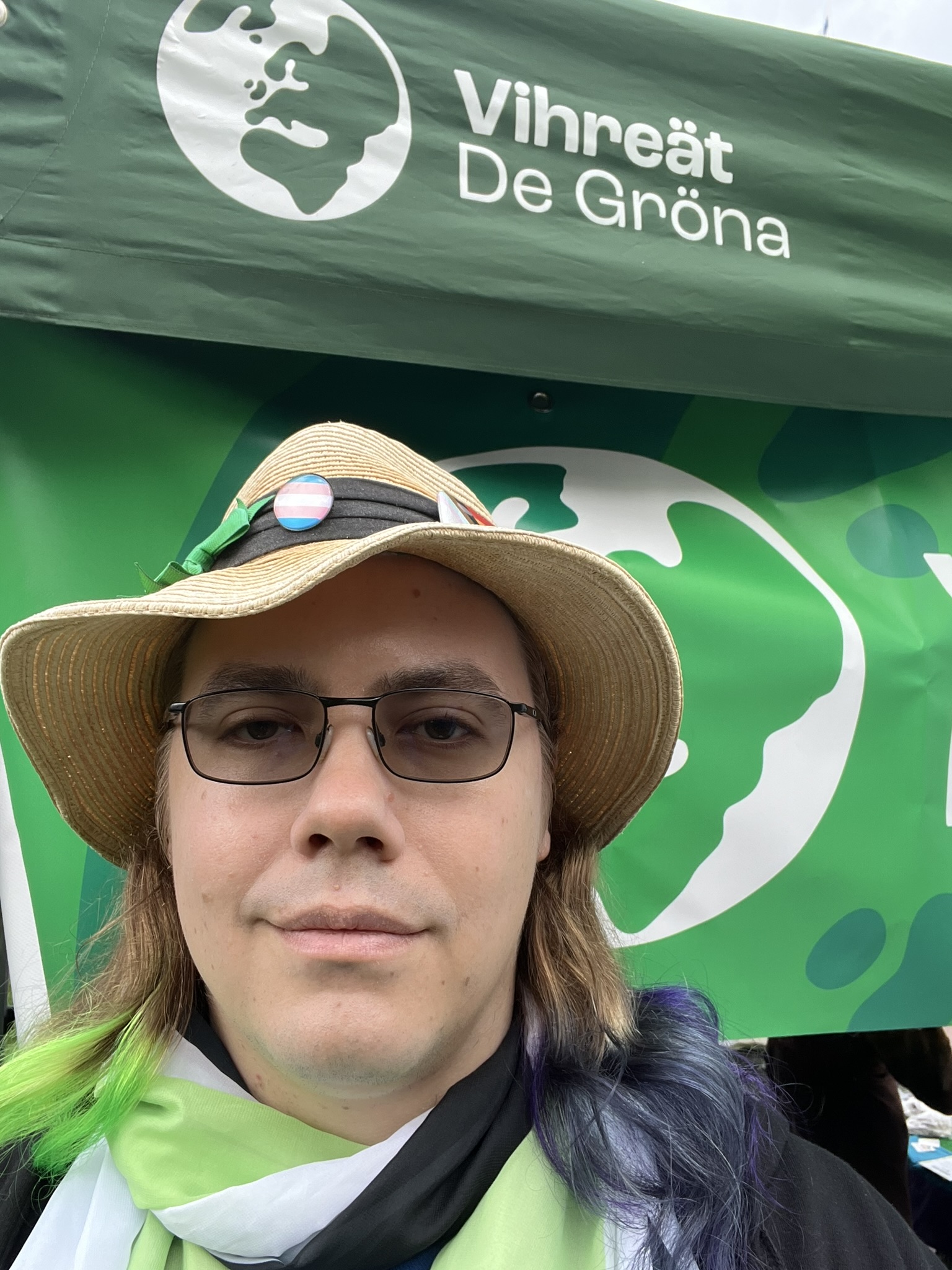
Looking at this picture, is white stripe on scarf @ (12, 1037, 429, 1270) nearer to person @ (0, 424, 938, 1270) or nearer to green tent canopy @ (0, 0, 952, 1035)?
person @ (0, 424, 938, 1270)

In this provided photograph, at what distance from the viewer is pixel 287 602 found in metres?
0.98

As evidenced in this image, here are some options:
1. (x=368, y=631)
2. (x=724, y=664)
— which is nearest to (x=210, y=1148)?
(x=368, y=631)

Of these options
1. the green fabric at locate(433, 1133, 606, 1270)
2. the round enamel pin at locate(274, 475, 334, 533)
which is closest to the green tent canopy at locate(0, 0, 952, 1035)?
the round enamel pin at locate(274, 475, 334, 533)

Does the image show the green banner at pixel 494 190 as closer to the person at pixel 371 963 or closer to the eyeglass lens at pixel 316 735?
the person at pixel 371 963

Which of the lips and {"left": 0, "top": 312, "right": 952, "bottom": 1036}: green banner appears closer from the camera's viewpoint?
the lips

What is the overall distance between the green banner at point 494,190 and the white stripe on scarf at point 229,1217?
1.22 m

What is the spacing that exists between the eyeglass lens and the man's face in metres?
0.02

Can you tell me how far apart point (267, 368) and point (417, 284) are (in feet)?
1.09

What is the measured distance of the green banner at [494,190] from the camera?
1403 millimetres

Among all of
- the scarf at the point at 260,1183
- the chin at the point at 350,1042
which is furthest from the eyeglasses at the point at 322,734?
the scarf at the point at 260,1183

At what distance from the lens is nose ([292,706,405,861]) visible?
2.88 ft

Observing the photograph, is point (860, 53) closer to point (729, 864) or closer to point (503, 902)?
point (729, 864)

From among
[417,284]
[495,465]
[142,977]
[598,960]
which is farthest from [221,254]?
[598,960]

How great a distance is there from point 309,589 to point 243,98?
1050mm
